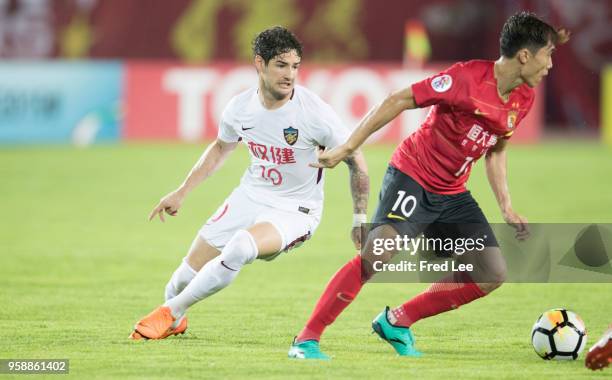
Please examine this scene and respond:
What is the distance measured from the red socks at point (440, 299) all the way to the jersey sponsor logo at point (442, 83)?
1176 mm

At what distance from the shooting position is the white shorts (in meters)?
7.45

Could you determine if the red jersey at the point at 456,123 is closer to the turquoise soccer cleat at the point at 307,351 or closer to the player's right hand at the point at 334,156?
the player's right hand at the point at 334,156

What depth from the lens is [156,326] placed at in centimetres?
746

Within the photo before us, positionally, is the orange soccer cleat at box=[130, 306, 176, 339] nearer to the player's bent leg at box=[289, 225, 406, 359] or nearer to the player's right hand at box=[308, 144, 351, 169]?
the player's bent leg at box=[289, 225, 406, 359]

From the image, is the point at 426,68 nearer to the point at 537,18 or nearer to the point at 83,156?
the point at 83,156

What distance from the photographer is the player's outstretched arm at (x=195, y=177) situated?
7.64 meters

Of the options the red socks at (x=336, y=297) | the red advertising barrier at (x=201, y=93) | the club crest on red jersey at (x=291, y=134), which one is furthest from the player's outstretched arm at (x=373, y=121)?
the red advertising barrier at (x=201, y=93)

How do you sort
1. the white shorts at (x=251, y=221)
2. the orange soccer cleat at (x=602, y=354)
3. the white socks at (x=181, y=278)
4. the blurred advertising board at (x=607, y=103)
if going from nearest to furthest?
the orange soccer cleat at (x=602, y=354)
the white shorts at (x=251, y=221)
the white socks at (x=181, y=278)
the blurred advertising board at (x=607, y=103)

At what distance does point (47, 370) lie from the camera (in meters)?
6.50

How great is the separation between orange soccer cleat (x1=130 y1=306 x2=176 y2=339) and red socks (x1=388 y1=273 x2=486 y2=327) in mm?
1399

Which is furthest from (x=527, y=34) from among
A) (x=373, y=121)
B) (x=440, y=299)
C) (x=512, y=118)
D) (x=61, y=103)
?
(x=61, y=103)

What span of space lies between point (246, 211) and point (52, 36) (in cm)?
2539

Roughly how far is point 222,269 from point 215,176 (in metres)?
12.8

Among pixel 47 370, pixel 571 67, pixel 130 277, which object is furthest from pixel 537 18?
pixel 571 67
